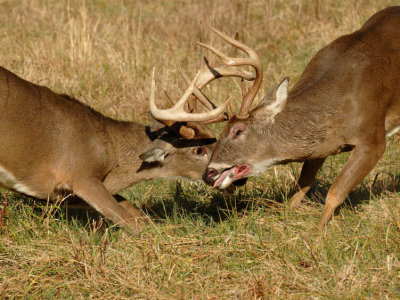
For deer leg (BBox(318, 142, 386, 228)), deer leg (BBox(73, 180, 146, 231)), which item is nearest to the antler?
deer leg (BBox(318, 142, 386, 228))

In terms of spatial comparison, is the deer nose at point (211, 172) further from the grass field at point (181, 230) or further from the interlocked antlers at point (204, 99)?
the interlocked antlers at point (204, 99)

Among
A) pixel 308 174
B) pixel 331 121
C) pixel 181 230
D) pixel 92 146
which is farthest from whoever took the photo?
pixel 308 174

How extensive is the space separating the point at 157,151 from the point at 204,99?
68 cm

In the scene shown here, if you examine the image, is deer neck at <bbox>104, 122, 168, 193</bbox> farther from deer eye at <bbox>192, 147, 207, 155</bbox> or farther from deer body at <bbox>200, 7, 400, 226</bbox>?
deer body at <bbox>200, 7, 400, 226</bbox>

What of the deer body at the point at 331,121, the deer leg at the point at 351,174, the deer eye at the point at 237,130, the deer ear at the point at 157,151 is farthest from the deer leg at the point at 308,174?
the deer ear at the point at 157,151

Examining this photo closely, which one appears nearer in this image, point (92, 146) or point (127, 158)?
point (92, 146)

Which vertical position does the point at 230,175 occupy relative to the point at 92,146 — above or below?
below

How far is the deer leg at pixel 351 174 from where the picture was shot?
5.89 meters

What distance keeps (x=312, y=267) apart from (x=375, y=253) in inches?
19.7

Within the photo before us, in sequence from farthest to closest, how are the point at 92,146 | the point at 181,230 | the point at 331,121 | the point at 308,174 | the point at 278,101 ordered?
1. the point at 308,174
2. the point at 92,146
3. the point at 278,101
4. the point at 331,121
5. the point at 181,230

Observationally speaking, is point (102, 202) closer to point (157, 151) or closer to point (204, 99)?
point (157, 151)

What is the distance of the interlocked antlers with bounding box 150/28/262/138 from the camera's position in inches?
230

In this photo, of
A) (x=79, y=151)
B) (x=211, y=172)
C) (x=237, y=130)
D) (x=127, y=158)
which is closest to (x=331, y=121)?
(x=237, y=130)

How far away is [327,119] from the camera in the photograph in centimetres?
598
